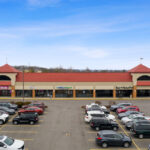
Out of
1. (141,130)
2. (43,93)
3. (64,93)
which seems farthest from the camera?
(64,93)

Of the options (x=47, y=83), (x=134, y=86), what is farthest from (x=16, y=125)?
(x=134, y=86)

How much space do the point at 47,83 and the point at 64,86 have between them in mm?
4281

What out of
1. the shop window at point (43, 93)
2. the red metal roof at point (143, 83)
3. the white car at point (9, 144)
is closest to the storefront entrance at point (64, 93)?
the shop window at point (43, 93)

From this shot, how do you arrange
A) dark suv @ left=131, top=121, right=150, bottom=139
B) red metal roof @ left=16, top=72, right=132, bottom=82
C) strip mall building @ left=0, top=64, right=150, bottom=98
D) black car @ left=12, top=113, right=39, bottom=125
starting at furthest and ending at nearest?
red metal roof @ left=16, top=72, right=132, bottom=82
strip mall building @ left=0, top=64, right=150, bottom=98
black car @ left=12, top=113, right=39, bottom=125
dark suv @ left=131, top=121, right=150, bottom=139

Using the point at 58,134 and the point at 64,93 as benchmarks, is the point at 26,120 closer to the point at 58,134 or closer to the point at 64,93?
the point at 58,134

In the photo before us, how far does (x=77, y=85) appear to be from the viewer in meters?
52.7

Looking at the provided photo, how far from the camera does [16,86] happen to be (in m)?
52.5

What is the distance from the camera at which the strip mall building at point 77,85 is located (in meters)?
52.4

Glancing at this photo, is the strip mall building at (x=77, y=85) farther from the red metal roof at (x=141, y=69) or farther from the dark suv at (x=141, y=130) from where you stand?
the dark suv at (x=141, y=130)

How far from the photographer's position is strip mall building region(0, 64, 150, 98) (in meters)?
52.4

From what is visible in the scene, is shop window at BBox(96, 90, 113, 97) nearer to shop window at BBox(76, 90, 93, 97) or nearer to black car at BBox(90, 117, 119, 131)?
shop window at BBox(76, 90, 93, 97)

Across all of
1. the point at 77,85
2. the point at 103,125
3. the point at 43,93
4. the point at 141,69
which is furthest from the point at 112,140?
the point at 141,69

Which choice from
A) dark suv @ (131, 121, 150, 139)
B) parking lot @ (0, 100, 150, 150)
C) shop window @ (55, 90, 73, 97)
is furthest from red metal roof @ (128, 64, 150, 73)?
dark suv @ (131, 121, 150, 139)

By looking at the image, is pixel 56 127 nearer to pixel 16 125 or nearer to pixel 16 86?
pixel 16 125
